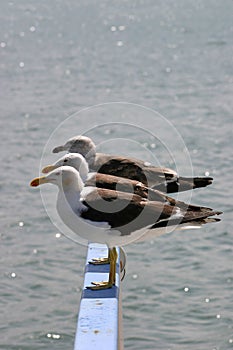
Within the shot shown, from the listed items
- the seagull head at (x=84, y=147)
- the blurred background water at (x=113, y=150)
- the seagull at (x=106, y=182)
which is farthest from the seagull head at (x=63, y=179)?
the blurred background water at (x=113, y=150)

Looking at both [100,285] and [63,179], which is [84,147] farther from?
[100,285]

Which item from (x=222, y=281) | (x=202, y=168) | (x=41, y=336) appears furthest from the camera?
(x=202, y=168)

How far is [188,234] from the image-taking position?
14.2 metres

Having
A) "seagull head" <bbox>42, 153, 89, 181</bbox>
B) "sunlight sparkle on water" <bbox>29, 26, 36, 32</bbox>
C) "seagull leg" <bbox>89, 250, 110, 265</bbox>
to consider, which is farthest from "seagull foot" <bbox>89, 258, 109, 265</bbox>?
"sunlight sparkle on water" <bbox>29, 26, 36, 32</bbox>

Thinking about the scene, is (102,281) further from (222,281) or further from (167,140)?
(167,140)

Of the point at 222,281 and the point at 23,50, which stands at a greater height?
the point at 23,50

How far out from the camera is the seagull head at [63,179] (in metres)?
4.91

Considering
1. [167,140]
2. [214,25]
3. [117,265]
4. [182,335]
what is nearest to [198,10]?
[214,25]

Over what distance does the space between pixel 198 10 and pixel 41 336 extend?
34975 millimetres

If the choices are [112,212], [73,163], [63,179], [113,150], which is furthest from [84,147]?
[113,150]

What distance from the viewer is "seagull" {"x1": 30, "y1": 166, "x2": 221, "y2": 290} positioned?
16.2ft

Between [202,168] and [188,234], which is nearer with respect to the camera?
[188,234]

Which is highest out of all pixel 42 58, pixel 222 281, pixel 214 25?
pixel 214 25

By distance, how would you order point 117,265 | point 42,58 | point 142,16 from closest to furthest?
point 117,265, point 42,58, point 142,16
